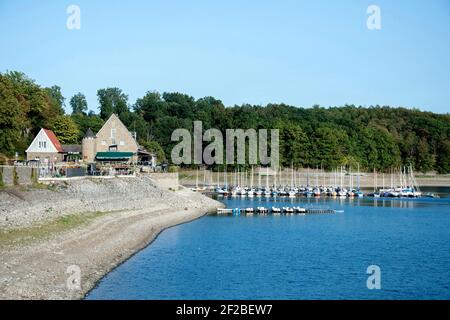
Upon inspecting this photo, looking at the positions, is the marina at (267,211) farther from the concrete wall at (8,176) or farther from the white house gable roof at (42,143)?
the concrete wall at (8,176)

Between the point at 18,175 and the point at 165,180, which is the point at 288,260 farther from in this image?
the point at 165,180

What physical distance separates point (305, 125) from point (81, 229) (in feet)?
343

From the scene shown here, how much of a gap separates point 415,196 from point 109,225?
67.5 metres

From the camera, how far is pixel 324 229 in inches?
2285

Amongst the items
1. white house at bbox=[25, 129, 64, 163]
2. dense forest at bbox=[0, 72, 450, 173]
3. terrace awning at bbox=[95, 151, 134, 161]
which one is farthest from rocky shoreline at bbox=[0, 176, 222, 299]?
dense forest at bbox=[0, 72, 450, 173]

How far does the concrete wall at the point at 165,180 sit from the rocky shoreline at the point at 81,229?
16.1ft

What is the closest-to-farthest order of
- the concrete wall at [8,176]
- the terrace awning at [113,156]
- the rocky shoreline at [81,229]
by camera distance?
1. the rocky shoreline at [81,229]
2. the concrete wall at [8,176]
3. the terrace awning at [113,156]

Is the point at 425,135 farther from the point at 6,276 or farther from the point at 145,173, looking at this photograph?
the point at 6,276

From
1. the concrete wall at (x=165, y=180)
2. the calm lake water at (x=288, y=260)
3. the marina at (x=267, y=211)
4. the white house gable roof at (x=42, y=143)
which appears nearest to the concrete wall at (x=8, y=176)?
the calm lake water at (x=288, y=260)

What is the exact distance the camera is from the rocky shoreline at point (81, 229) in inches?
1141

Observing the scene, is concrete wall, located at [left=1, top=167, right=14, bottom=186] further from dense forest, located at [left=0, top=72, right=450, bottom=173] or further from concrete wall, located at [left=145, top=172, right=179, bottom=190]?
dense forest, located at [left=0, top=72, right=450, bottom=173]

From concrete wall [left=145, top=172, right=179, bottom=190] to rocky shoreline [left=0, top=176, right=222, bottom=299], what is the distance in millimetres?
4913

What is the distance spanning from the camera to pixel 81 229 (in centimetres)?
4291

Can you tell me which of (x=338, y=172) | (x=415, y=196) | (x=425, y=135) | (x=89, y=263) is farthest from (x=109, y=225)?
(x=425, y=135)
